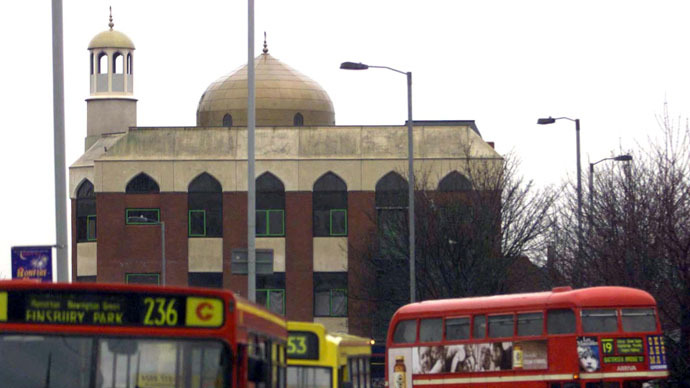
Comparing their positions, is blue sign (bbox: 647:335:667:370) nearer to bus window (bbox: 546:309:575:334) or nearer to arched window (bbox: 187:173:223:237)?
bus window (bbox: 546:309:575:334)

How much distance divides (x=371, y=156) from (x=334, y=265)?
5279 millimetres

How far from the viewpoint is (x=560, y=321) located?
23.1 metres

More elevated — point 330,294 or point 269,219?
point 269,219

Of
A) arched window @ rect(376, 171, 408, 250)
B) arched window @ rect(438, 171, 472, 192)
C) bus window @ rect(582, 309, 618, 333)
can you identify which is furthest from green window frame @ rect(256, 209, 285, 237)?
bus window @ rect(582, 309, 618, 333)

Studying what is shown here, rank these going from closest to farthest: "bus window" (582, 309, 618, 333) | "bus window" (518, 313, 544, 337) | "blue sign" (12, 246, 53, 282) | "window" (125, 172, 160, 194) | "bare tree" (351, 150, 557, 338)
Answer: "blue sign" (12, 246, 53, 282) → "bus window" (582, 309, 618, 333) → "bus window" (518, 313, 544, 337) → "bare tree" (351, 150, 557, 338) → "window" (125, 172, 160, 194)

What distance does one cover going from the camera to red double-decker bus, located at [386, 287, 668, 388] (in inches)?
884

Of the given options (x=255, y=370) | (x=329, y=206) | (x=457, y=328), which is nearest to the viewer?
(x=255, y=370)

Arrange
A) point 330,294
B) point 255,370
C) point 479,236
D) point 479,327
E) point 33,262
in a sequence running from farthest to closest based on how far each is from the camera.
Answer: point 330,294
point 479,236
point 479,327
point 33,262
point 255,370

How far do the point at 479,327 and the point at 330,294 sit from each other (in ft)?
135

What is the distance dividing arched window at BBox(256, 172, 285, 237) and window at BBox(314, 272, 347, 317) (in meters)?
2.81

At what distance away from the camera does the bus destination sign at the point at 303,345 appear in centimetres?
1633

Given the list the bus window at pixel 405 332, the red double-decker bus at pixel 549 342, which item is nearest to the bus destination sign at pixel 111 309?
the red double-decker bus at pixel 549 342

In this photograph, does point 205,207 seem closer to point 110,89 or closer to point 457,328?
point 110,89

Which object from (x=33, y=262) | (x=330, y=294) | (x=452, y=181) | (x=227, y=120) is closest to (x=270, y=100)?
(x=227, y=120)
